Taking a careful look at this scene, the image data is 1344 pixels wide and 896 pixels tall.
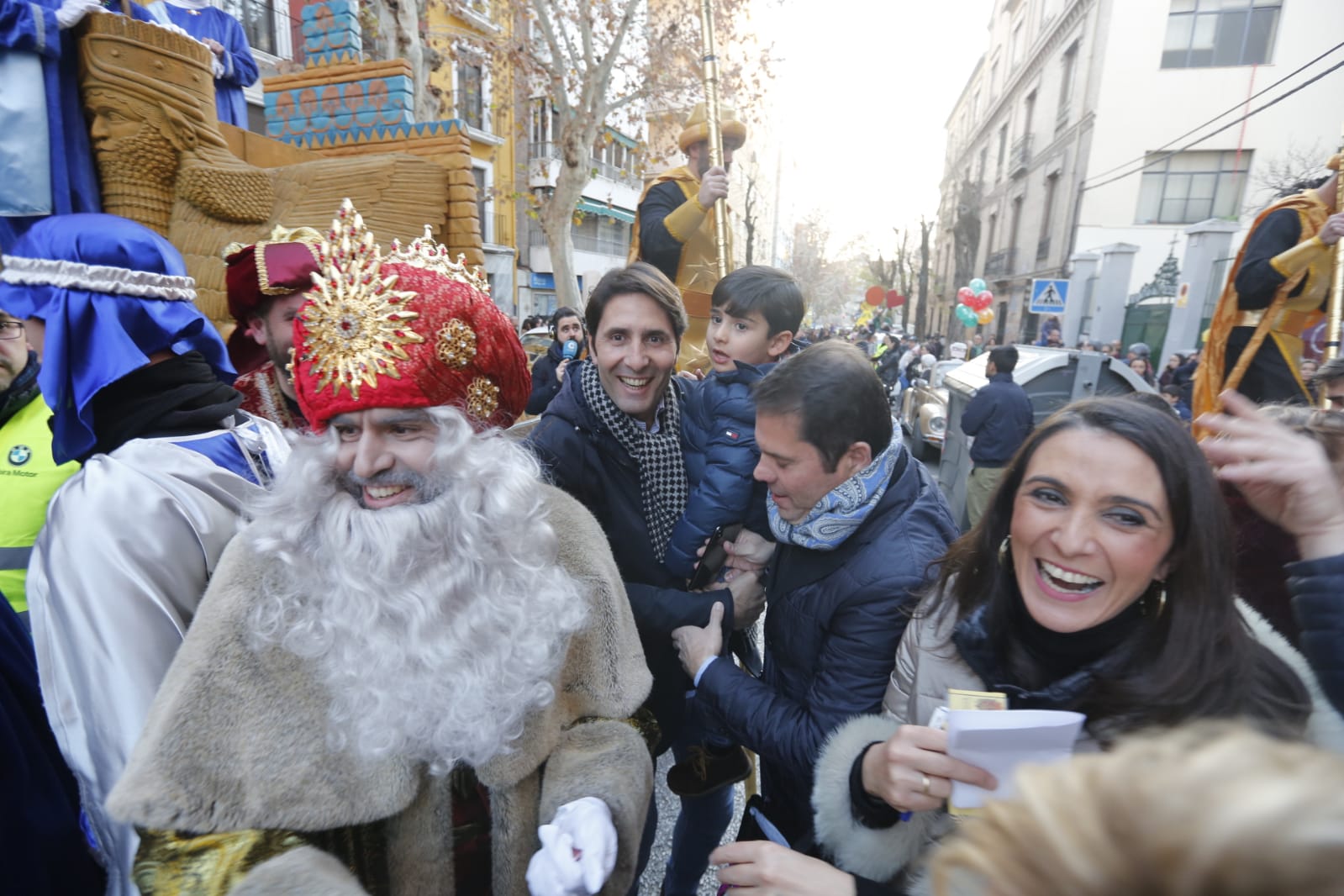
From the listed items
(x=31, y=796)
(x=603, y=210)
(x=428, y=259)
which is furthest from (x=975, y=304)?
(x=31, y=796)

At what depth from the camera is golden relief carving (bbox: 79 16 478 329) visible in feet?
7.57

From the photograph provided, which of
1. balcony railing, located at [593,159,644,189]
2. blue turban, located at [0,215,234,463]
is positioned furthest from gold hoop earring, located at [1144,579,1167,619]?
balcony railing, located at [593,159,644,189]

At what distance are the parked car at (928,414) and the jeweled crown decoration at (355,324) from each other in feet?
24.5

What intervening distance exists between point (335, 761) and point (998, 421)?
18.0ft

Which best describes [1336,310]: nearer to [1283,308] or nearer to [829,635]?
[1283,308]

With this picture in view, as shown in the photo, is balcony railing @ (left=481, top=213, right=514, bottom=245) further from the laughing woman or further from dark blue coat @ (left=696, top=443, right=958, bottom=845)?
the laughing woman

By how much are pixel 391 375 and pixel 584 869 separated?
3.96 feet

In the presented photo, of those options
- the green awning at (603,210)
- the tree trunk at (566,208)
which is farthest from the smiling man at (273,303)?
the green awning at (603,210)

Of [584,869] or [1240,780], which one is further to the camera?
[584,869]

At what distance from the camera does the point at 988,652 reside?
1442mm

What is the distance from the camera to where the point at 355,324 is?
1.53 meters

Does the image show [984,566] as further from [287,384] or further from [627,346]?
[287,384]

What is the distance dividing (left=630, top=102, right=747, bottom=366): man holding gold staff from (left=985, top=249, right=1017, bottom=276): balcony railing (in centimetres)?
3073

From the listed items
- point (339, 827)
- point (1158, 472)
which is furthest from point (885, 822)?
point (339, 827)
